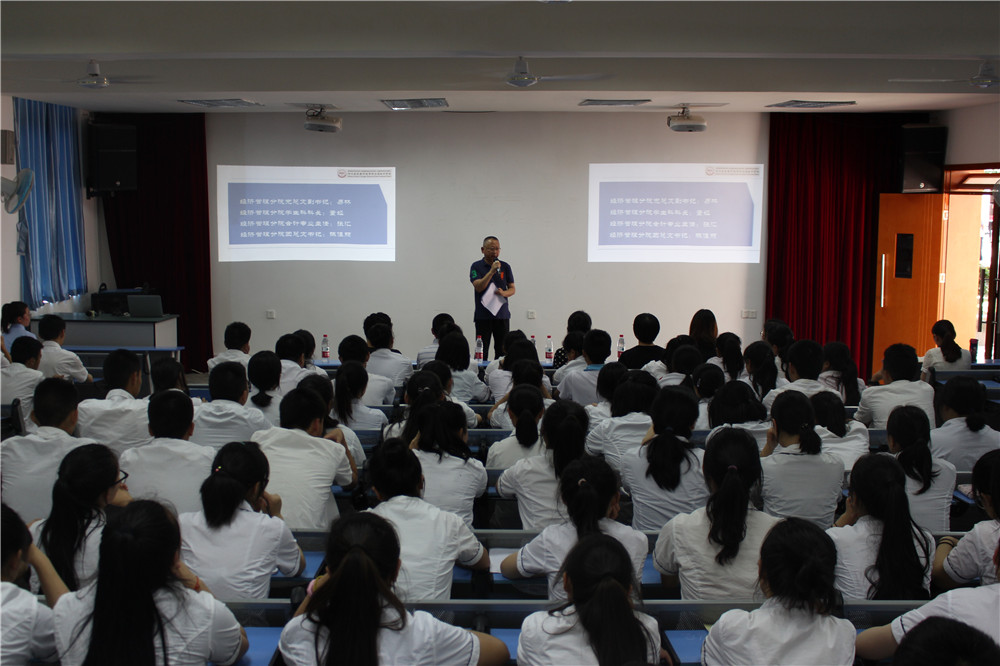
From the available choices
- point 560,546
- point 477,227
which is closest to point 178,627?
point 560,546

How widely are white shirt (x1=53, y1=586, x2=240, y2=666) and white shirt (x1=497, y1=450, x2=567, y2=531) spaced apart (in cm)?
129

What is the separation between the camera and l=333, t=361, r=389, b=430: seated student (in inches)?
157

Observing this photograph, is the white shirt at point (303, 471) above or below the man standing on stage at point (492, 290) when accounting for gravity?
below

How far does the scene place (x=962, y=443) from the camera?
3658mm

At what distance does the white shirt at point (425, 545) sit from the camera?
234 cm

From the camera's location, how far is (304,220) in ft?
27.8

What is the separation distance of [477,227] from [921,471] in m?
5.98

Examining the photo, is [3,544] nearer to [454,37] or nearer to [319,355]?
[454,37]

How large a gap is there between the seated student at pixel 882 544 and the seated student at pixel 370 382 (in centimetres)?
271

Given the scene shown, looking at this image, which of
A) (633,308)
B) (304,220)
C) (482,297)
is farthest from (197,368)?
(633,308)

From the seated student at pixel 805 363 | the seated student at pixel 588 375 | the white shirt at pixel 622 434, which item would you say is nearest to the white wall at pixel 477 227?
the seated student at pixel 588 375

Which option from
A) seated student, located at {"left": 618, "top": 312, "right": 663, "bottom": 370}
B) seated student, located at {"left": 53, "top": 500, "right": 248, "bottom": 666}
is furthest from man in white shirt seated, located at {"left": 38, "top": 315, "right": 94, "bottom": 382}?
seated student, located at {"left": 53, "top": 500, "right": 248, "bottom": 666}

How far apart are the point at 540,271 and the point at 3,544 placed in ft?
22.5

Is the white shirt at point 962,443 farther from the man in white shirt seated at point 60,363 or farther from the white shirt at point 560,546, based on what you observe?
the man in white shirt seated at point 60,363
